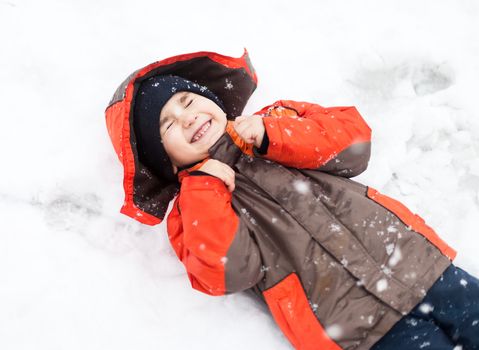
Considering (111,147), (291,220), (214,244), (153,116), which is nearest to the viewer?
(214,244)

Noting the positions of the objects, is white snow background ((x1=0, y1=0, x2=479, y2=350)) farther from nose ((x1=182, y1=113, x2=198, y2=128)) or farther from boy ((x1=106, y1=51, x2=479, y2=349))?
nose ((x1=182, y1=113, x2=198, y2=128))

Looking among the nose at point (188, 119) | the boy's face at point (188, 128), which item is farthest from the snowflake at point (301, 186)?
the nose at point (188, 119)

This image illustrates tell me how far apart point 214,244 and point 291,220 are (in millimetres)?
340

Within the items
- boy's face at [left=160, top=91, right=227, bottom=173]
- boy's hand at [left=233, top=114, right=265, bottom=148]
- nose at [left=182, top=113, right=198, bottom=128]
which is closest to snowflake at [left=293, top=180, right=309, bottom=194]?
boy's hand at [left=233, top=114, right=265, bottom=148]

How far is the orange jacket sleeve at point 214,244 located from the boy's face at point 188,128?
183 mm

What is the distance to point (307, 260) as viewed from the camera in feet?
5.90

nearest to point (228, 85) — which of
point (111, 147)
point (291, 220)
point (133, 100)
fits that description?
point (133, 100)

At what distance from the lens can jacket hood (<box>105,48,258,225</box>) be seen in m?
1.91

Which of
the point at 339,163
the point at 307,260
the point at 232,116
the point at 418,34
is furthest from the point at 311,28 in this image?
the point at 307,260

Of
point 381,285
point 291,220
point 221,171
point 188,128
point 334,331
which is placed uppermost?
point 188,128

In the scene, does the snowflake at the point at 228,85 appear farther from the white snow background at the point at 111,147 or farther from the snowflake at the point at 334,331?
the snowflake at the point at 334,331

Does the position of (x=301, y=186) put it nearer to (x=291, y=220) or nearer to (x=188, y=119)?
(x=291, y=220)

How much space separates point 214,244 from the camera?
5.62 feet

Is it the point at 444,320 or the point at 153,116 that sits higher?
the point at 153,116
